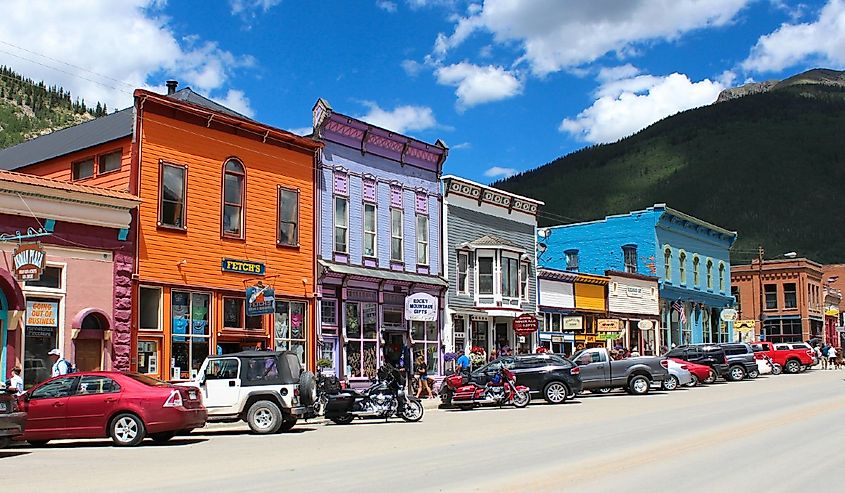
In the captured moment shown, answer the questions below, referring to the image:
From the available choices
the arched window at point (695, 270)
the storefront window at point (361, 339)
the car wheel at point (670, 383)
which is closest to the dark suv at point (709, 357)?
the car wheel at point (670, 383)

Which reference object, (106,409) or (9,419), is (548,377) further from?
(9,419)

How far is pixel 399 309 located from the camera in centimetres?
3431

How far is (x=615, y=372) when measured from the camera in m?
32.7

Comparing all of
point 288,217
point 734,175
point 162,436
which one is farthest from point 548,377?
point 734,175

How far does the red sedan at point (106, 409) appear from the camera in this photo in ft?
56.0

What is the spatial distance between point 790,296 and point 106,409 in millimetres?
71863

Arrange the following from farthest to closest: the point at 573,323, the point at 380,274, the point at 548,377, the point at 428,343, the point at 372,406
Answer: the point at 573,323
the point at 428,343
the point at 380,274
the point at 548,377
the point at 372,406

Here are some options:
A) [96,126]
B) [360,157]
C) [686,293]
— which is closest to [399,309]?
[360,157]

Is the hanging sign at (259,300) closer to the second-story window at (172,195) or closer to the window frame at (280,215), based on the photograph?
the window frame at (280,215)

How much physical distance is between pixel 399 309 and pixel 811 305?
56651 millimetres

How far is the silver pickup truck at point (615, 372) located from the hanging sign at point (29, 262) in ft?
60.3

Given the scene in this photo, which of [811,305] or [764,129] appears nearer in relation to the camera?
[811,305]

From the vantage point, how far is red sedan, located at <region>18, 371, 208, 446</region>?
672 inches

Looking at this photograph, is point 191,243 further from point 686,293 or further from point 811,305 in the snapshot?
point 811,305
